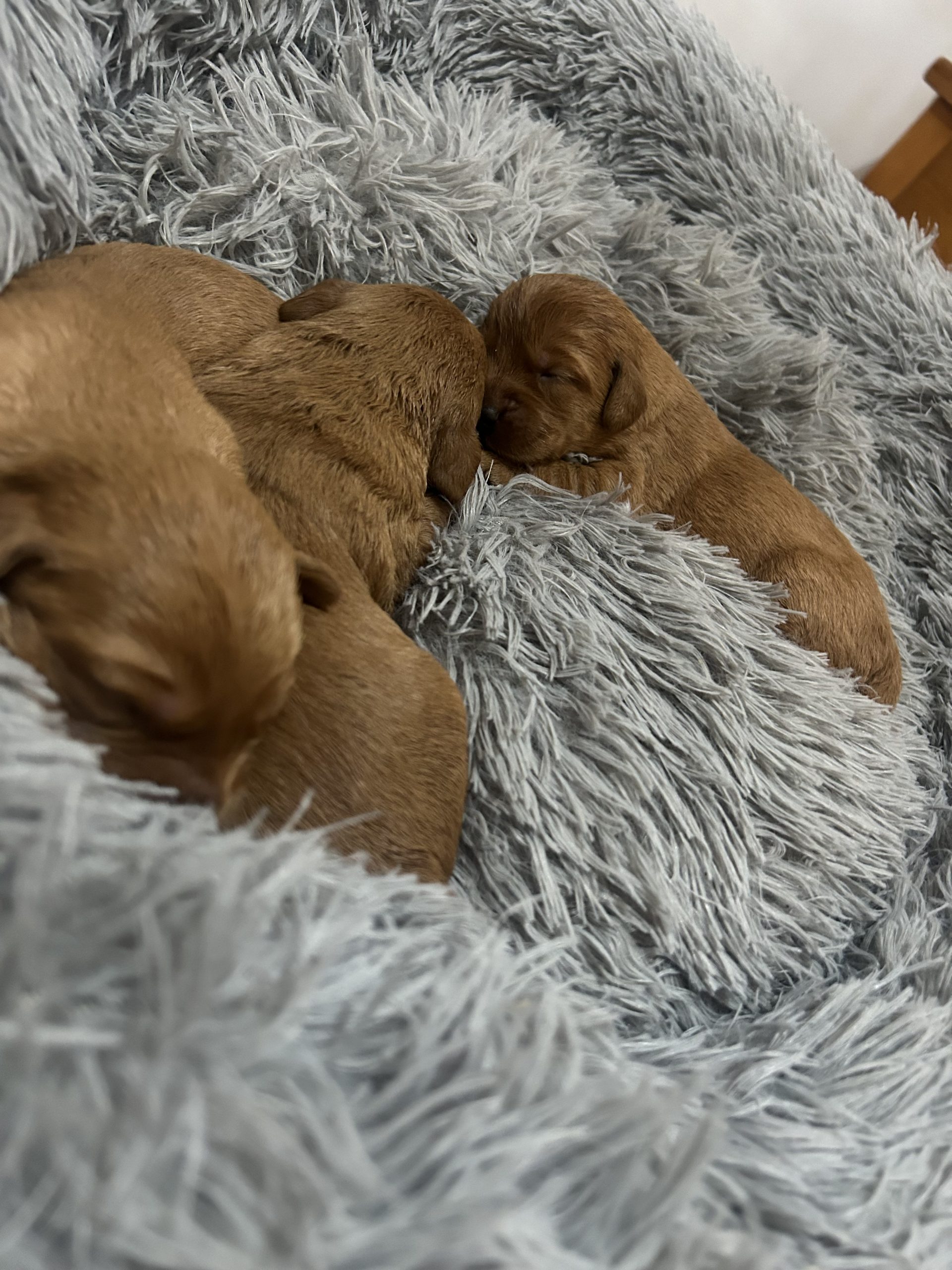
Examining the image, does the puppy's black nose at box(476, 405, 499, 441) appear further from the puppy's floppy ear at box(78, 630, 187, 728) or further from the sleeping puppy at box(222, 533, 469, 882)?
the puppy's floppy ear at box(78, 630, 187, 728)

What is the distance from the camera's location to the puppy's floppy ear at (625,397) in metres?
1.67

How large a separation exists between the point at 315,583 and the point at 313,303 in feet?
2.08

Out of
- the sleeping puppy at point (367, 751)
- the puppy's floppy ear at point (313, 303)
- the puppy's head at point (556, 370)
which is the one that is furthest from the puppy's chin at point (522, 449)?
the sleeping puppy at point (367, 751)

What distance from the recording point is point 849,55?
276cm

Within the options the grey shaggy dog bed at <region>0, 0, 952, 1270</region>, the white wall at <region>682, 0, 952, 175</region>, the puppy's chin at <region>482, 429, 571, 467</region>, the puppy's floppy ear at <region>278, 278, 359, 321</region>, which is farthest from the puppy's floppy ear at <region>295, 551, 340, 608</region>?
the white wall at <region>682, 0, 952, 175</region>

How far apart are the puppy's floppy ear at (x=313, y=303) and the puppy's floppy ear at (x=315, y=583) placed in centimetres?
58

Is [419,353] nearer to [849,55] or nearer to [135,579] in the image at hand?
[135,579]

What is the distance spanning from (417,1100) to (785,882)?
789 mm

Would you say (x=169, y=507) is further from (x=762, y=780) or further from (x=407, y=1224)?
(x=762, y=780)

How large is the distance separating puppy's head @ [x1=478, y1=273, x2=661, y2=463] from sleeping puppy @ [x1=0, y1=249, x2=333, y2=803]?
0.82 m

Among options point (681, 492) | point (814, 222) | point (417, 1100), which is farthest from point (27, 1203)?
point (814, 222)

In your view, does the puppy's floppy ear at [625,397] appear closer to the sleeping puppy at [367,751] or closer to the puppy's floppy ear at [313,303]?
the puppy's floppy ear at [313,303]

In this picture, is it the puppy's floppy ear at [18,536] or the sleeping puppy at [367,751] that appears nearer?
the puppy's floppy ear at [18,536]

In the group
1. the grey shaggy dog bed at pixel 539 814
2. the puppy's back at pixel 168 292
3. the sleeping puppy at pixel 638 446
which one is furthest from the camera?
the sleeping puppy at pixel 638 446
